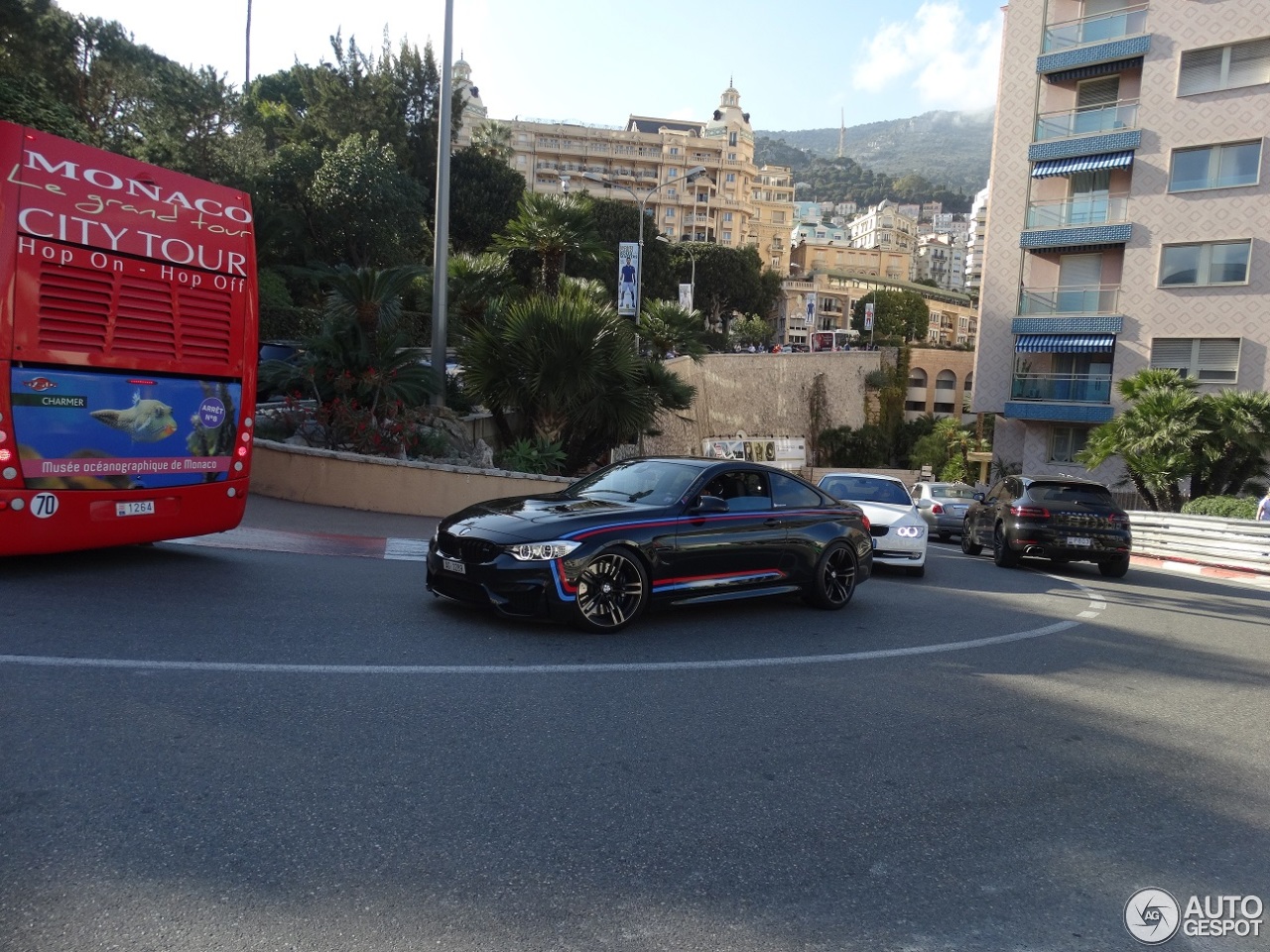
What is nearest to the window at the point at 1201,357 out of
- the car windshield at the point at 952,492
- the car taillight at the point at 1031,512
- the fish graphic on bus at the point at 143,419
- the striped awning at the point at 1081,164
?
the striped awning at the point at 1081,164

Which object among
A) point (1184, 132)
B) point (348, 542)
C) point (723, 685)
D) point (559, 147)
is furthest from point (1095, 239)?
point (559, 147)

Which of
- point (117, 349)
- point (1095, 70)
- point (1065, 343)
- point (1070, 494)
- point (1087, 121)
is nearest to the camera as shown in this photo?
point (117, 349)

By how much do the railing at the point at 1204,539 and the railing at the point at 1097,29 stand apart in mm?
23084

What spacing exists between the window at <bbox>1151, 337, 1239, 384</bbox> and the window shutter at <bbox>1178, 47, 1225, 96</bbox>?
8585 mm

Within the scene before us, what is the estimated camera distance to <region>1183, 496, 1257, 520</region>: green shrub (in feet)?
68.5

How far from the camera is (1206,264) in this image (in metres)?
35.2

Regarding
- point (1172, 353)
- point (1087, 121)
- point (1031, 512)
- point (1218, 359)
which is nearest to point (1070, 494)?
point (1031, 512)

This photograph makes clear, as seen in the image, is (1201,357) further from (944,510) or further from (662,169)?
(662,169)

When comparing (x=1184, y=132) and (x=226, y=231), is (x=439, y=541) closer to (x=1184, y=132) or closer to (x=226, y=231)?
(x=226, y=231)

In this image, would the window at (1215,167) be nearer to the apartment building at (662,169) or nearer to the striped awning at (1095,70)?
the striped awning at (1095,70)

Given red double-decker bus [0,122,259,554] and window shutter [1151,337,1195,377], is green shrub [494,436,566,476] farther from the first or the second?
window shutter [1151,337,1195,377]

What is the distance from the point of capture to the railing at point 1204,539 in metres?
18.5

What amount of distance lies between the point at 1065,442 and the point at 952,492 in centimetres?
1715

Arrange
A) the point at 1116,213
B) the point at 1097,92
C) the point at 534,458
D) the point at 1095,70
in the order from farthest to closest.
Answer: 1. the point at 1097,92
2. the point at 1095,70
3. the point at 1116,213
4. the point at 534,458
